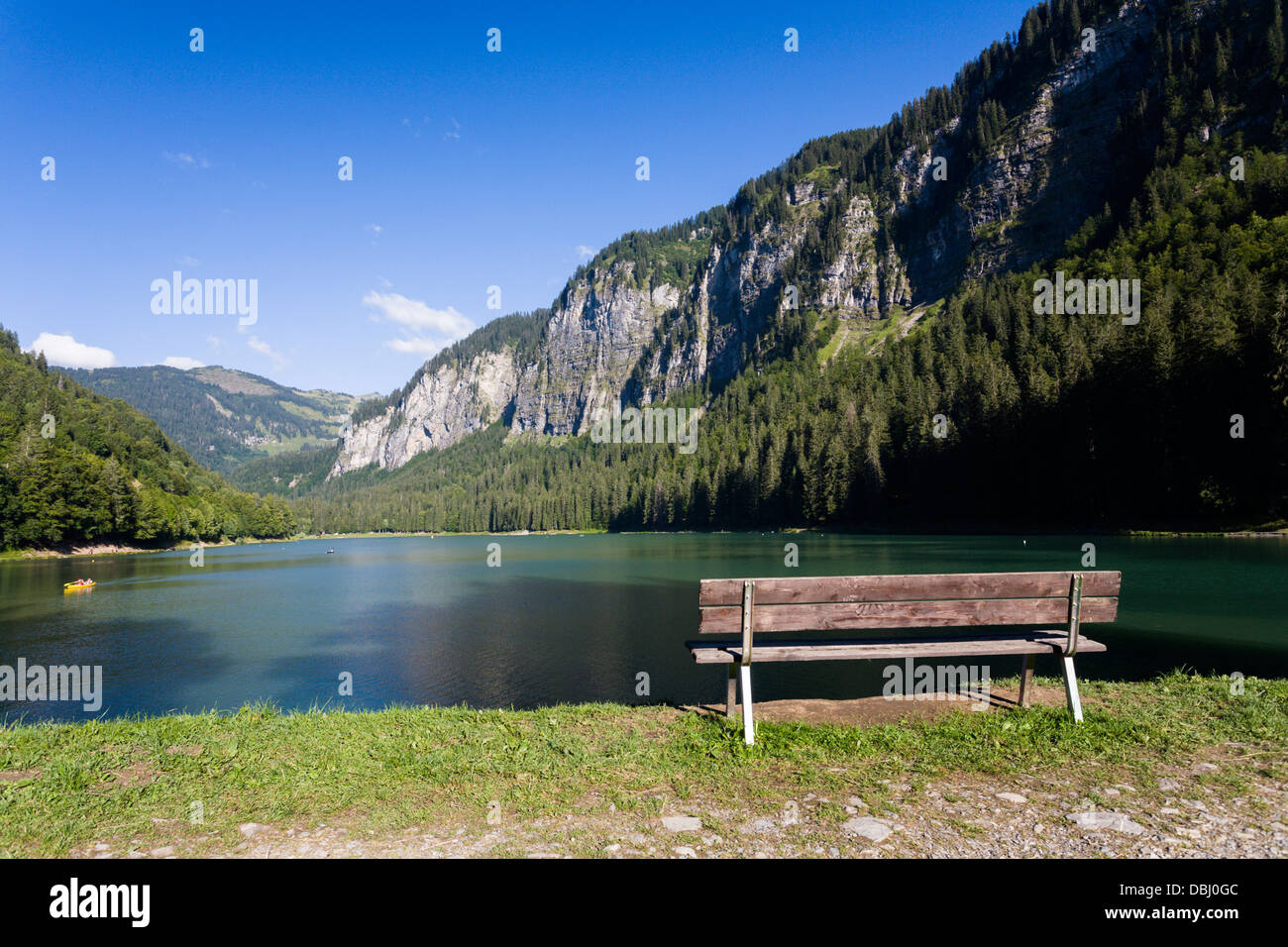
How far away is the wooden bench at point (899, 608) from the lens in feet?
27.9

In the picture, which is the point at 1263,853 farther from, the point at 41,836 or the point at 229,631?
the point at 229,631

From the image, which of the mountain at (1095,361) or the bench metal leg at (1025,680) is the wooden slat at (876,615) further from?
the mountain at (1095,361)

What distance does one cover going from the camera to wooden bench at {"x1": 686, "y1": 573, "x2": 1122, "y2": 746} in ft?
27.9

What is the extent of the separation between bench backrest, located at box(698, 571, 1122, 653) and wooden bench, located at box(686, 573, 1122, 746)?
14 millimetres

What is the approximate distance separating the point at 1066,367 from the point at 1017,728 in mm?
92892

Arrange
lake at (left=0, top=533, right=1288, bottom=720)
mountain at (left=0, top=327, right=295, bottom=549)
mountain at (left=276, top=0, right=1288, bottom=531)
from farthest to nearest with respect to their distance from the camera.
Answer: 1. mountain at (left=0, top=327, right=295, bottom=549)
2. mountain at (left=276, top=0, right=1288, bottom=531)
3. lake at (left=0, top=533, right=1288, bottom=720)

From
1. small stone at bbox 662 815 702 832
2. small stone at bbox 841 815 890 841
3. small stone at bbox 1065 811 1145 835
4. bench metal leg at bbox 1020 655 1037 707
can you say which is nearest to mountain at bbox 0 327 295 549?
small stone at bbox 662 815 702 832

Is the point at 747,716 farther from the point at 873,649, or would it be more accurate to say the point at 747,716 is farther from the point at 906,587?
the point at 906,587

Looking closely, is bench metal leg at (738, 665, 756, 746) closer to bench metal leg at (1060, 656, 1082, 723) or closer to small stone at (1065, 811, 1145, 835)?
small stone at (1065, 811, 1145, 835)

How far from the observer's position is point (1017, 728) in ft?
26.7

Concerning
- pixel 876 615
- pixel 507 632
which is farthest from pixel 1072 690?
pixel 507 632

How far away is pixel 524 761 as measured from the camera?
7672mm

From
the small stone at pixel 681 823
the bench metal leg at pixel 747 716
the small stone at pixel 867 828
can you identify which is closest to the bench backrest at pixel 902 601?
the bench metal leg at pixel 747 716
